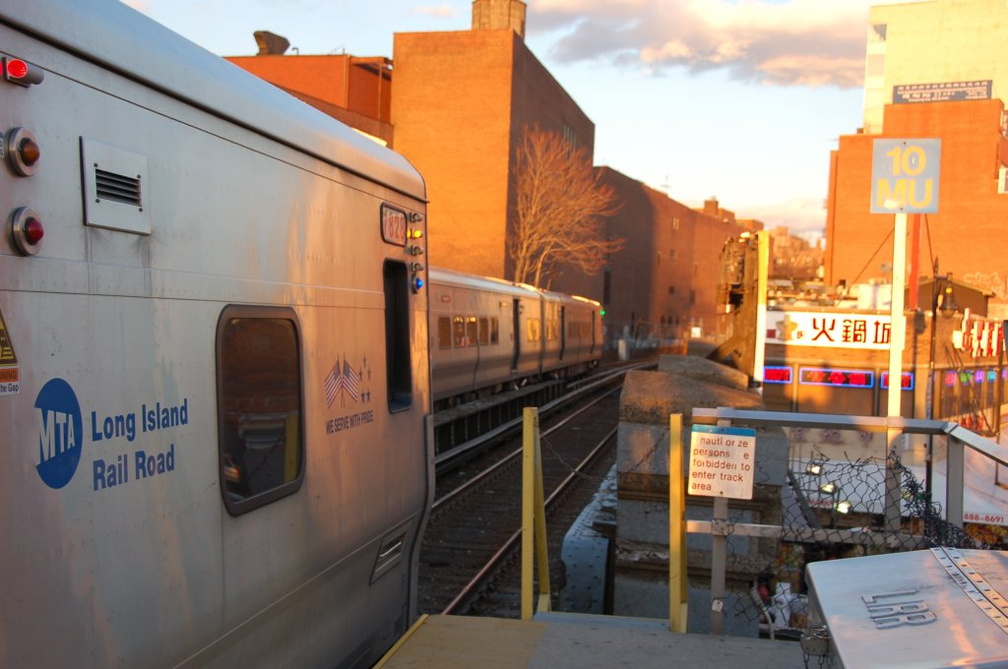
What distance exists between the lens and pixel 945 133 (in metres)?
50.6

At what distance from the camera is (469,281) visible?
65.2 feet

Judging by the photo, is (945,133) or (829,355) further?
(945,133)

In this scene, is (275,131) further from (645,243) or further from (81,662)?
(645,243)

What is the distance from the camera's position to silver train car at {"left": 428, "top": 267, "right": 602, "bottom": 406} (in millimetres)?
17766

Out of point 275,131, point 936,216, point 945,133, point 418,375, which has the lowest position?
point 418,375

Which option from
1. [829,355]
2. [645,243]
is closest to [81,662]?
[829,355]

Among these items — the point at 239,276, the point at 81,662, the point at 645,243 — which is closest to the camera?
the point at 81,662

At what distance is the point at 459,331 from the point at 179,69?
15.6 m

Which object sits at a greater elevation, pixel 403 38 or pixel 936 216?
pixel 403 38

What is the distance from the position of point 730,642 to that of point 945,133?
52.3m

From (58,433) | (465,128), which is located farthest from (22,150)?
(465,128)

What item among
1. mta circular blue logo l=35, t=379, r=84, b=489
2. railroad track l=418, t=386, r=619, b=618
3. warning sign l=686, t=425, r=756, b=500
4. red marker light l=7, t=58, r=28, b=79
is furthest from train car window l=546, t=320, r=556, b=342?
red marker light l=7, t=58, r=28, b=79

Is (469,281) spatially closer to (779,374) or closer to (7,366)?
(779,374)

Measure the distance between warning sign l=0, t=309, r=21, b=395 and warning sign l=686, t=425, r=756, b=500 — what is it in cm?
337
